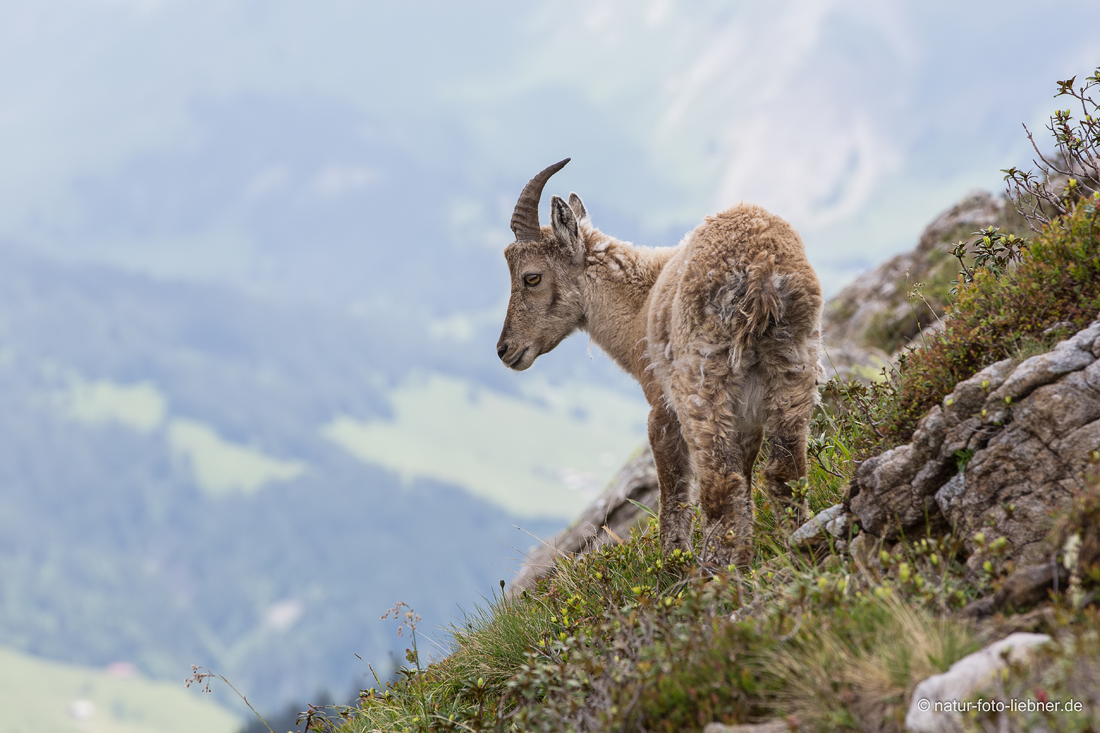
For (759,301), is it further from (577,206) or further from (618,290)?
(577,206)

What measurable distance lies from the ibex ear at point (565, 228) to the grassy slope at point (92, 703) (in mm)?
143825

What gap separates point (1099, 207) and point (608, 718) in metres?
4.01

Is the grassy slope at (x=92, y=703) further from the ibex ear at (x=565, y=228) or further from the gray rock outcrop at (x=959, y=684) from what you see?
the gray rock outcrop at (x=959, y=684)

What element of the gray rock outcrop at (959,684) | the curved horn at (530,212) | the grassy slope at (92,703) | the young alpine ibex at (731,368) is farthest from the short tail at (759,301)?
the grassy slope at (92,703)

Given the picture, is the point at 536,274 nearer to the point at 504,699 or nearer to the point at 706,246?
the point at 706,246

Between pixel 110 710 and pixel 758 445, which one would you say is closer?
pixel 758 445

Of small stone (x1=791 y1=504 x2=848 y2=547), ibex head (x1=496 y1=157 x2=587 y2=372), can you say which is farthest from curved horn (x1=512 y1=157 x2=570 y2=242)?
small stone (x1=791 y1=504 x2=848 y2=547)

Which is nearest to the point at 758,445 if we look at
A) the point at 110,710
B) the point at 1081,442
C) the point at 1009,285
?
the point at 1009,285

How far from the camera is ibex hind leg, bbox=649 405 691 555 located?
6105 millimetres

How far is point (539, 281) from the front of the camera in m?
7.69

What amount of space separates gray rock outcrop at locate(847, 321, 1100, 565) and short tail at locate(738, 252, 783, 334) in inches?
44.2

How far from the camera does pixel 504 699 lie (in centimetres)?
465

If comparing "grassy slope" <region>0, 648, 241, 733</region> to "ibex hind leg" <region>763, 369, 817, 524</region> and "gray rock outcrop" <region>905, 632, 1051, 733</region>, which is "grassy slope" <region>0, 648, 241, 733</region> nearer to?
"ibex hind leg" <region>763, 369, 817, 524</region>

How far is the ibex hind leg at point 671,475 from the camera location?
240 inches
